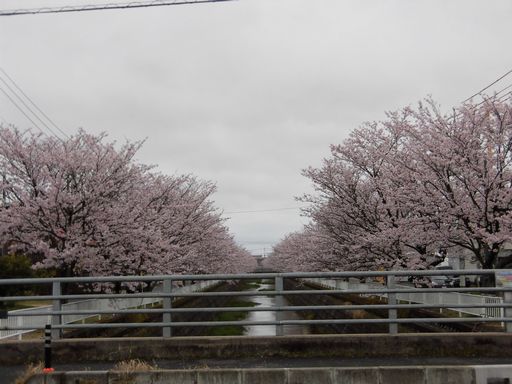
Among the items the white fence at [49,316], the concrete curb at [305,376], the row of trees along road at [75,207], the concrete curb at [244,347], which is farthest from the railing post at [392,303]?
the row of trees along road at [75,207]

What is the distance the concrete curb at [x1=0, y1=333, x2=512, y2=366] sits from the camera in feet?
28.7

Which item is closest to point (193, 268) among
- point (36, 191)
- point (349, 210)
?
point (349, 210)

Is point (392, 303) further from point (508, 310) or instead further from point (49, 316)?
point (49, 316)

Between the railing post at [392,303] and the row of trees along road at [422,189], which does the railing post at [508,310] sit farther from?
the row of trees along road at [422,189]

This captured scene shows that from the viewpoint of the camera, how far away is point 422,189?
1803 cm

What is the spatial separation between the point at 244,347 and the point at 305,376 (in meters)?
1.69

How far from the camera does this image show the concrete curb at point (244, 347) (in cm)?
876

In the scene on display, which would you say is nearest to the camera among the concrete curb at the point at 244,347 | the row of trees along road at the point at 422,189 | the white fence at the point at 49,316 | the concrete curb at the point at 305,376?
the concrete curb at the point at 305,376

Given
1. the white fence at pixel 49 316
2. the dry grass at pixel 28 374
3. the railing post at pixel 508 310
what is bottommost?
the white fence at pixel 49 316

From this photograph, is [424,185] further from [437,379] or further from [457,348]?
[437,379]

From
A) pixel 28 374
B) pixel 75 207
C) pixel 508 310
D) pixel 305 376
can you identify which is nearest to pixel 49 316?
pixel 75 207

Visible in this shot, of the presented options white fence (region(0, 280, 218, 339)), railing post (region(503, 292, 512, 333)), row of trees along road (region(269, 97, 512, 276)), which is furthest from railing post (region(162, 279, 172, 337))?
row of trees along road (region(269, 97, 512, 276))

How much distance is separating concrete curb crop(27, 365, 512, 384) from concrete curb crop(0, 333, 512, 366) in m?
1.34

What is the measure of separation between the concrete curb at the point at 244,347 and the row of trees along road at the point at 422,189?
724 cm
